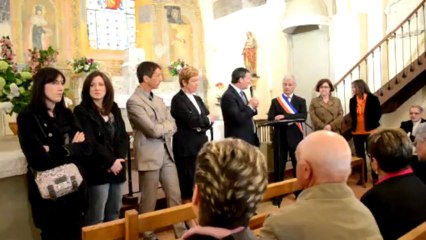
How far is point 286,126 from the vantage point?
4.16 m

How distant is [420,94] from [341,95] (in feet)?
4.84

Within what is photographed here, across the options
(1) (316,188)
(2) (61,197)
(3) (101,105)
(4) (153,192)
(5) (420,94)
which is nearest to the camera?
(1) (316,188)

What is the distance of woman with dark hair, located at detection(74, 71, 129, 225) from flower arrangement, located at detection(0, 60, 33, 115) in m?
0.46

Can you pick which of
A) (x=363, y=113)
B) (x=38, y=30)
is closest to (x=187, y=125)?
(x=363, y=113)

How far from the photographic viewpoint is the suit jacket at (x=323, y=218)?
1.21 meters

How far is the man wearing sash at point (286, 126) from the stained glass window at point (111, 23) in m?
5.97

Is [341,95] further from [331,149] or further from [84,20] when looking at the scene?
[331,149]

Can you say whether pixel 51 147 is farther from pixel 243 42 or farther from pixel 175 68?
pixel 243 42

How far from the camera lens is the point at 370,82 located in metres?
7.27

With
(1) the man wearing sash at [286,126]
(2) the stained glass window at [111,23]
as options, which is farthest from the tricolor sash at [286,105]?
(2) the stained glass window at [111,23]

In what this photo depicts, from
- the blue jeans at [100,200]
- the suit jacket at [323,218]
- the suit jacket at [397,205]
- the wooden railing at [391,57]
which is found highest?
the wooden railing at [391,57]

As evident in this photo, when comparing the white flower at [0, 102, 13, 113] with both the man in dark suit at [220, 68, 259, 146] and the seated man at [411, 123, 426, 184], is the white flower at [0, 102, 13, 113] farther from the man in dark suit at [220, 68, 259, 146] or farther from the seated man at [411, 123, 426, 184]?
the seated man at [411, 123, 426, 184]

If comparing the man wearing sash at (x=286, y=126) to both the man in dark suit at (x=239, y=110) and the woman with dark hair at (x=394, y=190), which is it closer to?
the man in dark suit at (x=239, y=110)

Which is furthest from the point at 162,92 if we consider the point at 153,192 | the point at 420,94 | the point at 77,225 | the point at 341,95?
the point at 77,225
